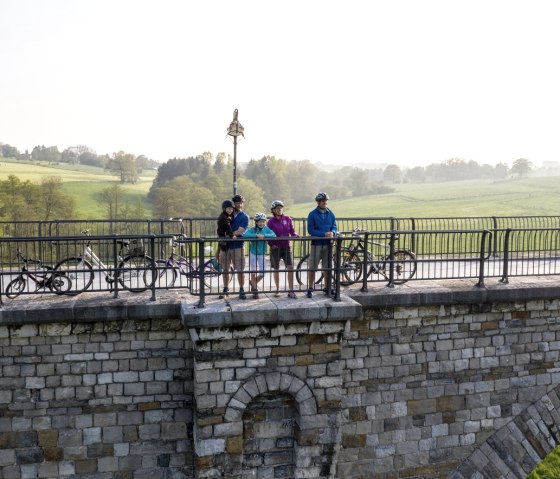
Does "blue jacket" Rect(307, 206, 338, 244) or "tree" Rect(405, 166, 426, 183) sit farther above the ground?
"tree" Rect(405, 166, 426, 183)

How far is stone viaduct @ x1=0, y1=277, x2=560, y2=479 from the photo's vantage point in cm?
726

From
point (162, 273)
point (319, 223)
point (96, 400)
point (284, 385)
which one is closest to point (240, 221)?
point (319, 223)

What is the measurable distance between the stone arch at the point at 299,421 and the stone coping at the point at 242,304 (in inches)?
33.3

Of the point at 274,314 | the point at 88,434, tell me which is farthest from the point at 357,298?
the point at 88,434

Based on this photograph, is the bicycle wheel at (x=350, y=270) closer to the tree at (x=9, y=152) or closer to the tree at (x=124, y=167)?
the tree at (x=124, y=167)

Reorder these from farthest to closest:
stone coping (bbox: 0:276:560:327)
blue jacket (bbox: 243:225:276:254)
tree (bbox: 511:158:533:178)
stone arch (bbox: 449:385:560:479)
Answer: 1. tree (bbox: 511:158:533:178)
2. stone arch (bbox: 449:385:560:479)
3. blue jacket (bbox: 243:225:276:254)
4. stone coping (bbox: 0:276:560:327)

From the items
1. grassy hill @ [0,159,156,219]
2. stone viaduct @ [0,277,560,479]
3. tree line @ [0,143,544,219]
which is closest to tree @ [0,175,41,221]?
tree line @ [0,143,544,219]

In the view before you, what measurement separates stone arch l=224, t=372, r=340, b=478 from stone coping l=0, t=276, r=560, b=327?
85cm

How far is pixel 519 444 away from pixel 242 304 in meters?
5.90

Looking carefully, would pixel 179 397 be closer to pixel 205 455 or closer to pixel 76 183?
pixel 205 455

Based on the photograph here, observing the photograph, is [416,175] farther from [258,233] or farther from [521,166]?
[258,233]

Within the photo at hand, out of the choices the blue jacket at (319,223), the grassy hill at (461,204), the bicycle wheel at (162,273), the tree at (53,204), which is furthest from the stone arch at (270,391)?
the grassy hill at (461,204)

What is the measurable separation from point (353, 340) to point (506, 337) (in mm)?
2848

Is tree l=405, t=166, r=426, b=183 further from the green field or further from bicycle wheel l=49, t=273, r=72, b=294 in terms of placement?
bicycle wheel l=49, t=273, r=72, b=294
